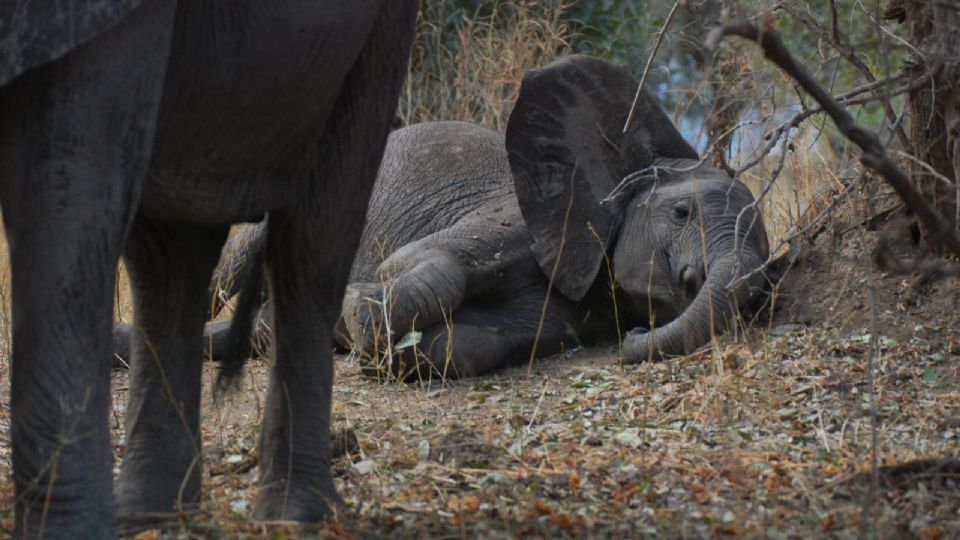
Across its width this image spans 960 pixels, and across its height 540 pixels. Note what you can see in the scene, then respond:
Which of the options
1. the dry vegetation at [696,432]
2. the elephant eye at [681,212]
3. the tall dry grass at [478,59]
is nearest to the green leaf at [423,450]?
the dry vegetation at [696,432]

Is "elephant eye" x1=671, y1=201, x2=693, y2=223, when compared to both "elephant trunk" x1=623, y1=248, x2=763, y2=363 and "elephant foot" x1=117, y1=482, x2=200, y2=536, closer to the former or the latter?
"elephant trunk" x1=623, y1=248, x2=763, y2=363

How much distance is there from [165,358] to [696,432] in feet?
5.25

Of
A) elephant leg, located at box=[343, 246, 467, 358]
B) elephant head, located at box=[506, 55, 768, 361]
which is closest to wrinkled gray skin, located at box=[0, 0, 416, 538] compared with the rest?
elephant leg, located at box=[343, 246, 467, 358]

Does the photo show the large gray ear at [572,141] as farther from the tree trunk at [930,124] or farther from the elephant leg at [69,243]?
the elephant leg at [69,243]

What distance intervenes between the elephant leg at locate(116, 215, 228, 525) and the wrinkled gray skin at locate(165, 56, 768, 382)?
2011mm

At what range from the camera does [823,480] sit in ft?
11.0

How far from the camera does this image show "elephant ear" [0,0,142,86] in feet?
7.62

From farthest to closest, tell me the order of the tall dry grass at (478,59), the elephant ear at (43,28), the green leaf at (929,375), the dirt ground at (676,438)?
the tall dry grass at (478,59) < the green leaf at (929,375) < the dirt ground at (676,438) < the elephant ear at (43,28)

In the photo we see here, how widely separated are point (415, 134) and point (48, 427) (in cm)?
451

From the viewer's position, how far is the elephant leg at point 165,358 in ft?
10.7

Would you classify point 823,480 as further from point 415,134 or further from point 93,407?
point 415,134

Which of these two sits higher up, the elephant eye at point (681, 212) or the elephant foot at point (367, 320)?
the elephant eye at point (681, 212)

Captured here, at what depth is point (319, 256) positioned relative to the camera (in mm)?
3354

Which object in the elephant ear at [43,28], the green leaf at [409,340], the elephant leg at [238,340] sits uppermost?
the elephant ear at [43,28]
